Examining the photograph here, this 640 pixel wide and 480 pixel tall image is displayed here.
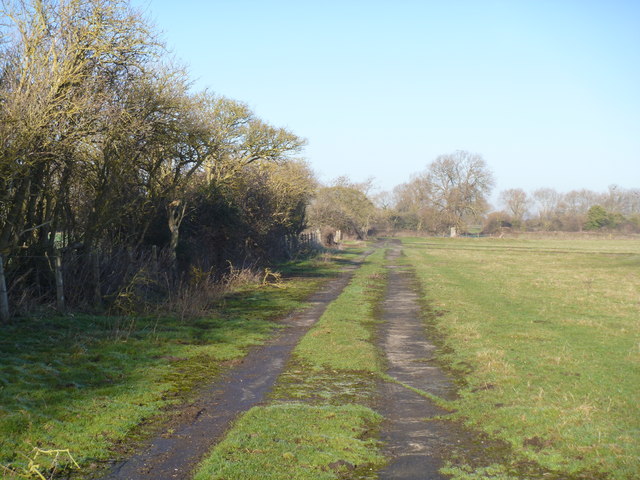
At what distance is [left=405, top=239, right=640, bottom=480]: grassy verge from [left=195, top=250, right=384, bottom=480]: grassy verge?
1.15m

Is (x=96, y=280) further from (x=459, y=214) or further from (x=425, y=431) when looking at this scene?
(x=459, y=214)

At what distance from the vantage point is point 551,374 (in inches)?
374

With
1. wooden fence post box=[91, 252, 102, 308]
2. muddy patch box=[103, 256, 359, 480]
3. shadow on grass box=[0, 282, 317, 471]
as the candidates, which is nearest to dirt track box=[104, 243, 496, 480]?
muddy patch box=[103, 256, 359, 480]

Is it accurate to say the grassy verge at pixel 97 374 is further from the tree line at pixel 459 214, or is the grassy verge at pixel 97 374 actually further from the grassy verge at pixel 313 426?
the tree line at pixel 459 214

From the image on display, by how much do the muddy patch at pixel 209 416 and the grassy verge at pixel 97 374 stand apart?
0.32m

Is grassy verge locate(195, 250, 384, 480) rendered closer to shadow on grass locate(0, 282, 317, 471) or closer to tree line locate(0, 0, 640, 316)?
shadow on grass locate(0, 282, 317, 471)

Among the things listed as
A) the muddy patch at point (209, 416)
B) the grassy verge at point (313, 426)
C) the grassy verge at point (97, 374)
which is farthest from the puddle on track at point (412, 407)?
the grassy verge at point (97, 374)

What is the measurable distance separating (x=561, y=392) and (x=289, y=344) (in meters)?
5.74

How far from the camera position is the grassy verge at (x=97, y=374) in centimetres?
629

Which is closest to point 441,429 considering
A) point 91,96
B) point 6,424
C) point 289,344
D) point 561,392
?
point 561,392

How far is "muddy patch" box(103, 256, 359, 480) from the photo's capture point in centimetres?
577

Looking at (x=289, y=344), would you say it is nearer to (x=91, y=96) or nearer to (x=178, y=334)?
(x=178, y=334)

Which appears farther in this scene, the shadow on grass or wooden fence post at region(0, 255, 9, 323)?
wooden fence post at region(0, 255, 9, 323)

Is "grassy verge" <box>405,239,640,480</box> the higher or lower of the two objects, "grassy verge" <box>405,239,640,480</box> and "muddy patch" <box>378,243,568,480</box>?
the higher
